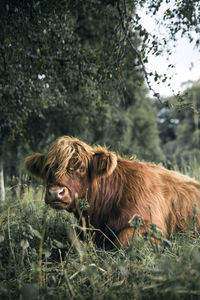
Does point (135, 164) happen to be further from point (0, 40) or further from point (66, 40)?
point (0, 40)

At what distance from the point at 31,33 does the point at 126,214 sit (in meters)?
3.10

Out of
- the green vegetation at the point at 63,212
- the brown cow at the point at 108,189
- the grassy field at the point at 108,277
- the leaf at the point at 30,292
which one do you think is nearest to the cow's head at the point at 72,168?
the brown cow at the point at 108,189

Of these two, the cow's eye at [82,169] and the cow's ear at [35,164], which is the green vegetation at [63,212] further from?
the cow's eye at [82,169]

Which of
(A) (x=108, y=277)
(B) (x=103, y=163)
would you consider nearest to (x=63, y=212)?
(B) (x=103, y=163)

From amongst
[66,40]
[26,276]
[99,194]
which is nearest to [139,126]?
[66,40]

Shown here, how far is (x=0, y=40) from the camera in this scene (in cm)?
453

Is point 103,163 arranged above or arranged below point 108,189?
above

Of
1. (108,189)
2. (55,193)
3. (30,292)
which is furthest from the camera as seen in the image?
(108,189)

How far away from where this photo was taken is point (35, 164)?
3926 mm

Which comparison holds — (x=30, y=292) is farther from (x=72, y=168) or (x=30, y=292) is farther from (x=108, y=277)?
(x=72, y=168)

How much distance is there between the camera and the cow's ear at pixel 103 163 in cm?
345

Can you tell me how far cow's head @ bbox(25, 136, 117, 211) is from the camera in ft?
10.6

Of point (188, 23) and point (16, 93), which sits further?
point (16, 93)

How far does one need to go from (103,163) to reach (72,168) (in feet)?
1.26
